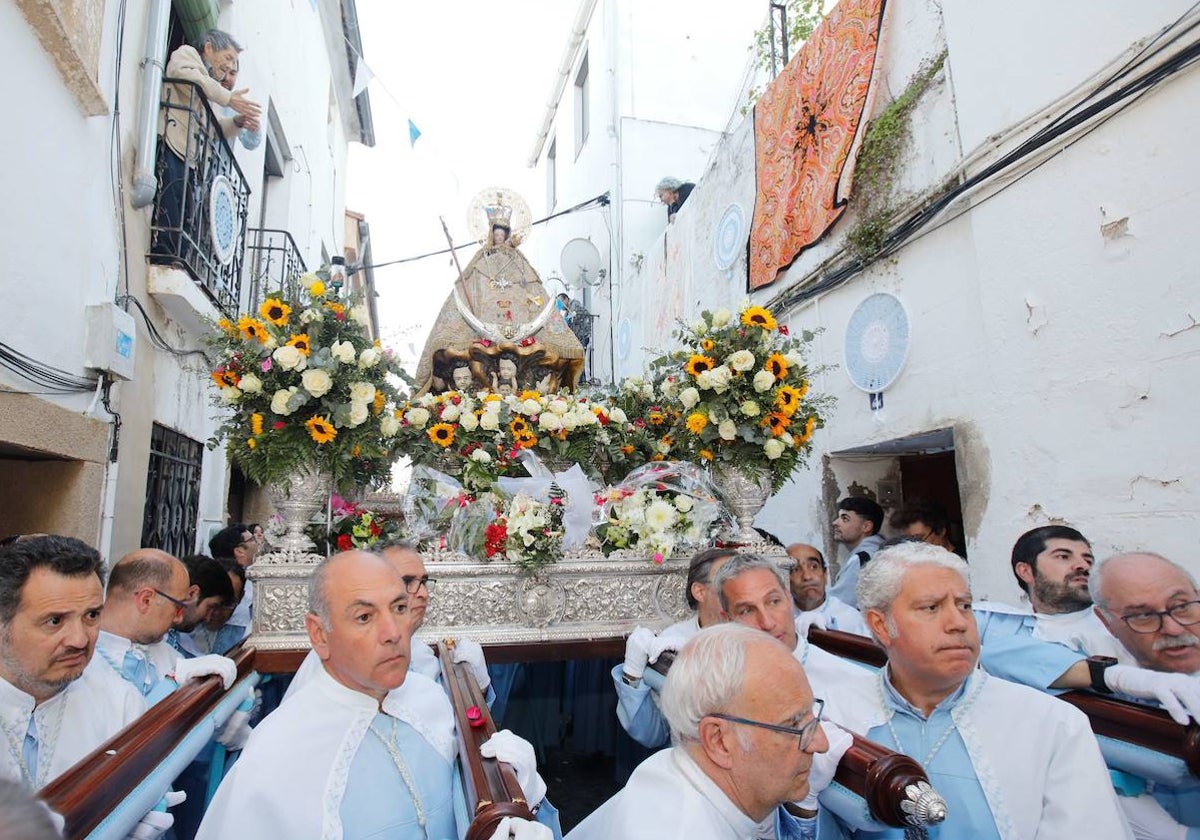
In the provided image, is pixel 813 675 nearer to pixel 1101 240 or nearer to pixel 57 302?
pixel 1101 240

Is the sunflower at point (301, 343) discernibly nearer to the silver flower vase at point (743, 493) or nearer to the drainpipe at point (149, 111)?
the silver flower vase at point (743, 493)

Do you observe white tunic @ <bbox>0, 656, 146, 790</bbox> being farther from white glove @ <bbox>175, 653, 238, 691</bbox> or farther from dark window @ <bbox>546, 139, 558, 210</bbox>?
dark window @ <bbox>546, 139, 558, 210</bbox>

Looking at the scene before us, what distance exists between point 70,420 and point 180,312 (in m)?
1.72

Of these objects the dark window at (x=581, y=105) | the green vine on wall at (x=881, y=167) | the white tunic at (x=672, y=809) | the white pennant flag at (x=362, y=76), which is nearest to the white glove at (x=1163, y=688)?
the white tunic at (x=672, y=809)

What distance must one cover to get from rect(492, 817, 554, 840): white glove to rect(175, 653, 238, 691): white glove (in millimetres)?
1506

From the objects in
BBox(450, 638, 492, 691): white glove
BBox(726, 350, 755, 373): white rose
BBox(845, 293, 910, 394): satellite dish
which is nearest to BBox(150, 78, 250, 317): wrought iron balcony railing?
BBox(450, 638, 492, 691): white glove

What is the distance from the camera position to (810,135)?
664 cm

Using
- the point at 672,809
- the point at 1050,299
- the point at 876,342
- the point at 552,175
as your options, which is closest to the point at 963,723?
the point at 672,809

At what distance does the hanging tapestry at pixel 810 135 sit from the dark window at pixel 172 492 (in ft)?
18.9

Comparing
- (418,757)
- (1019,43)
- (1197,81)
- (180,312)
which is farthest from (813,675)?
(180,312)

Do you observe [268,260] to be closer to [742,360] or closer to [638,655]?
[742,360]

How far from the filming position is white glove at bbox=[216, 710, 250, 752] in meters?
2.39

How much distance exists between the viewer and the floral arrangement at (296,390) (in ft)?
11.1

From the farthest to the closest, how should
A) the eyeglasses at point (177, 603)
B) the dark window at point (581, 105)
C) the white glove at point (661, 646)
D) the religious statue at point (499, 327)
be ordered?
the dark window at point (581, 105), the religious statue at point (499, 327), the white glove at point (661, 646), the eyeglasses at point (177, 603)
